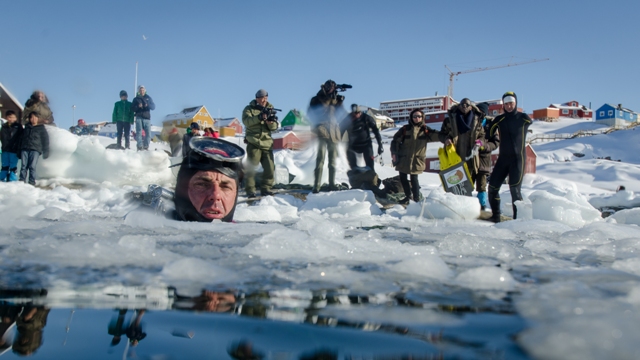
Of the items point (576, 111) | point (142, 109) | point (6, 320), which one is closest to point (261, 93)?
point (142, 109)

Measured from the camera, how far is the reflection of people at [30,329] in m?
0.95

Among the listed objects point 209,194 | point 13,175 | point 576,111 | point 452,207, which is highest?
point 576,111

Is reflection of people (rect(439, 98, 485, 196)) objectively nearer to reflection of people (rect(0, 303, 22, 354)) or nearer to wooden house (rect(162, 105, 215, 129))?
reflection of people (rect(0, 303, 22, 354))

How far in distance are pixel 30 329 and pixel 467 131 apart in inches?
263

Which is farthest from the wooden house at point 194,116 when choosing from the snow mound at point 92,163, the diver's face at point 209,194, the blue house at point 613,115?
the blue house at point 613,115

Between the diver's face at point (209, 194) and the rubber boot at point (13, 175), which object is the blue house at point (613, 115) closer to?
the rubber boot at point (13, 175)

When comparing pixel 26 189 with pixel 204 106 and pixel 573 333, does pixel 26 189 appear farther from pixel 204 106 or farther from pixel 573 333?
pixel 204 106

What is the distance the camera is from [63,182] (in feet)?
29.9

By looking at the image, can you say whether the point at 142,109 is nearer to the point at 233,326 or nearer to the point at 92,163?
the point at 92,163

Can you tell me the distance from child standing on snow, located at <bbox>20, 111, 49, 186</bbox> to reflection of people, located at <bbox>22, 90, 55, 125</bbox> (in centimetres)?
11

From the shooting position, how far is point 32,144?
8.25 metres

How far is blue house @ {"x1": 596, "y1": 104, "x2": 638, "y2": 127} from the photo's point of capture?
62844 millimetres

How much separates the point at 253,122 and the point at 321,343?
7071 millimetres

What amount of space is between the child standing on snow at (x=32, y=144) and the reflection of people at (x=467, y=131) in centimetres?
688
